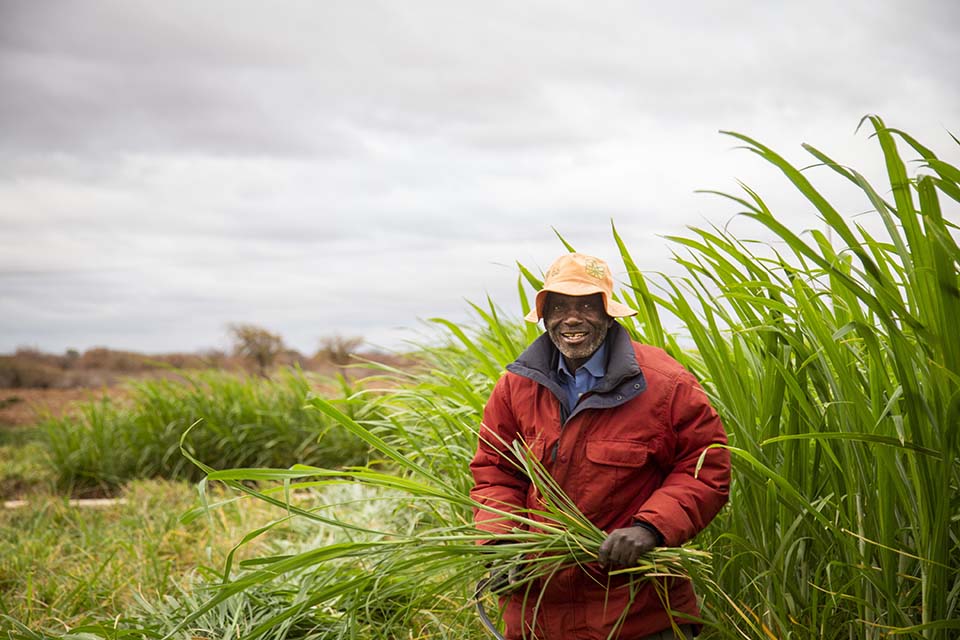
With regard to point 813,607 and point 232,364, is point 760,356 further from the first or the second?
point 232,364

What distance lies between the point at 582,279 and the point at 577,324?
0.12 m

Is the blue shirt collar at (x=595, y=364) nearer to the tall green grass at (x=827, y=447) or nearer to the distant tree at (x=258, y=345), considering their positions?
the tall green grass at (x=827, y=447)

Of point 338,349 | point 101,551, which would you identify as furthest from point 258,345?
point 101,551

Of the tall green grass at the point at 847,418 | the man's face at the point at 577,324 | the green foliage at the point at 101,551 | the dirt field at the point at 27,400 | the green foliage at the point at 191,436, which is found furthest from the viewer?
the dirt field at the point at 27,400

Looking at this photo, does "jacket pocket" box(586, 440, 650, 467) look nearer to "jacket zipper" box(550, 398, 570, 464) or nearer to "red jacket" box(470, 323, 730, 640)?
"red jacket" box(470, 323, 730, 640)

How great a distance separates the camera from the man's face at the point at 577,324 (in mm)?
2123

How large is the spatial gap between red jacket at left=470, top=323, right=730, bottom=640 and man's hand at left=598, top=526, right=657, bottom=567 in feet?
0.40

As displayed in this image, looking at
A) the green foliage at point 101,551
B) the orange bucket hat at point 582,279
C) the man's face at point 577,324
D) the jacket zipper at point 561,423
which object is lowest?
the green foliage at point 101,551

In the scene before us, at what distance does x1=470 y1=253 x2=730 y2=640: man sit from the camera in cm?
202

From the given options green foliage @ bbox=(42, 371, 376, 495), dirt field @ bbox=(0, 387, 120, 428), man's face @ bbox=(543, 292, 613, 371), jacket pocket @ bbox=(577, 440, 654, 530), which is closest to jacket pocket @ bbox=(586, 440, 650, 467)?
jacket pocket @ bbox=(577, 440, 654, 530)

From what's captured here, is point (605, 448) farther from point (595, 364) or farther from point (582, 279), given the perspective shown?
point (582, 279)

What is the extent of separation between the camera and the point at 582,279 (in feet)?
6.98

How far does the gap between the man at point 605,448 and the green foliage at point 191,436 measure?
15.3 feet

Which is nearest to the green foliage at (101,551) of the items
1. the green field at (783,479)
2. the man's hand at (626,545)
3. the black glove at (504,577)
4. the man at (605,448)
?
the green field at (783,479)
